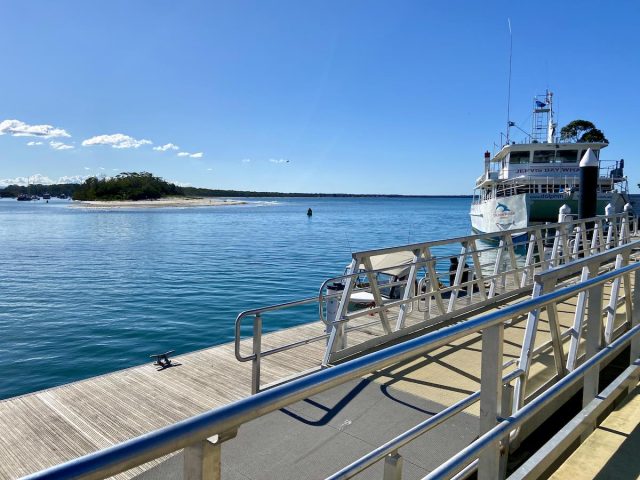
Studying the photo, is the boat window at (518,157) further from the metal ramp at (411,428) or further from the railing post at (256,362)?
the metal ramp at (411,428)

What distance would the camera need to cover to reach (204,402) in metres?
5.37

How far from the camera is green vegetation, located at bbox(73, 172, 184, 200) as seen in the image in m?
150

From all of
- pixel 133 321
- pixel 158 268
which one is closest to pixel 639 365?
pixel 133 321

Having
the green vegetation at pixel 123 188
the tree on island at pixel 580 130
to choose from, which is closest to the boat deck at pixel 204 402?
the tree on island at pixel 580 130

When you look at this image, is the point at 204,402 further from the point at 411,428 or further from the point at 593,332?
the point at 593,332

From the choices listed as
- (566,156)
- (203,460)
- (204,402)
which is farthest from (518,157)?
(203,460)

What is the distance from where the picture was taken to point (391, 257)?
12.1m

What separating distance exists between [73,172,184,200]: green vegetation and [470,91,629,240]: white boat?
137 meters

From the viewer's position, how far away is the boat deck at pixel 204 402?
3990 millimetres

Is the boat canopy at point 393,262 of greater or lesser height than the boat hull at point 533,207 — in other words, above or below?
below

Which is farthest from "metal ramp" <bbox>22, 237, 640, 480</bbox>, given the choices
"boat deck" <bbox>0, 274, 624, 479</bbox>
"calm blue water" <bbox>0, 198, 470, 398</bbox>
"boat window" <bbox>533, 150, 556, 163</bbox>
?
"boat window" <bbox>533, 150, 556, 163</bbox>

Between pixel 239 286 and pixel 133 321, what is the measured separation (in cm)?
557

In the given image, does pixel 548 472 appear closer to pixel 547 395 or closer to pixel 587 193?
pixel 547 395

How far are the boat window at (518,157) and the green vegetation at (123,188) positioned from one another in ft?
449
